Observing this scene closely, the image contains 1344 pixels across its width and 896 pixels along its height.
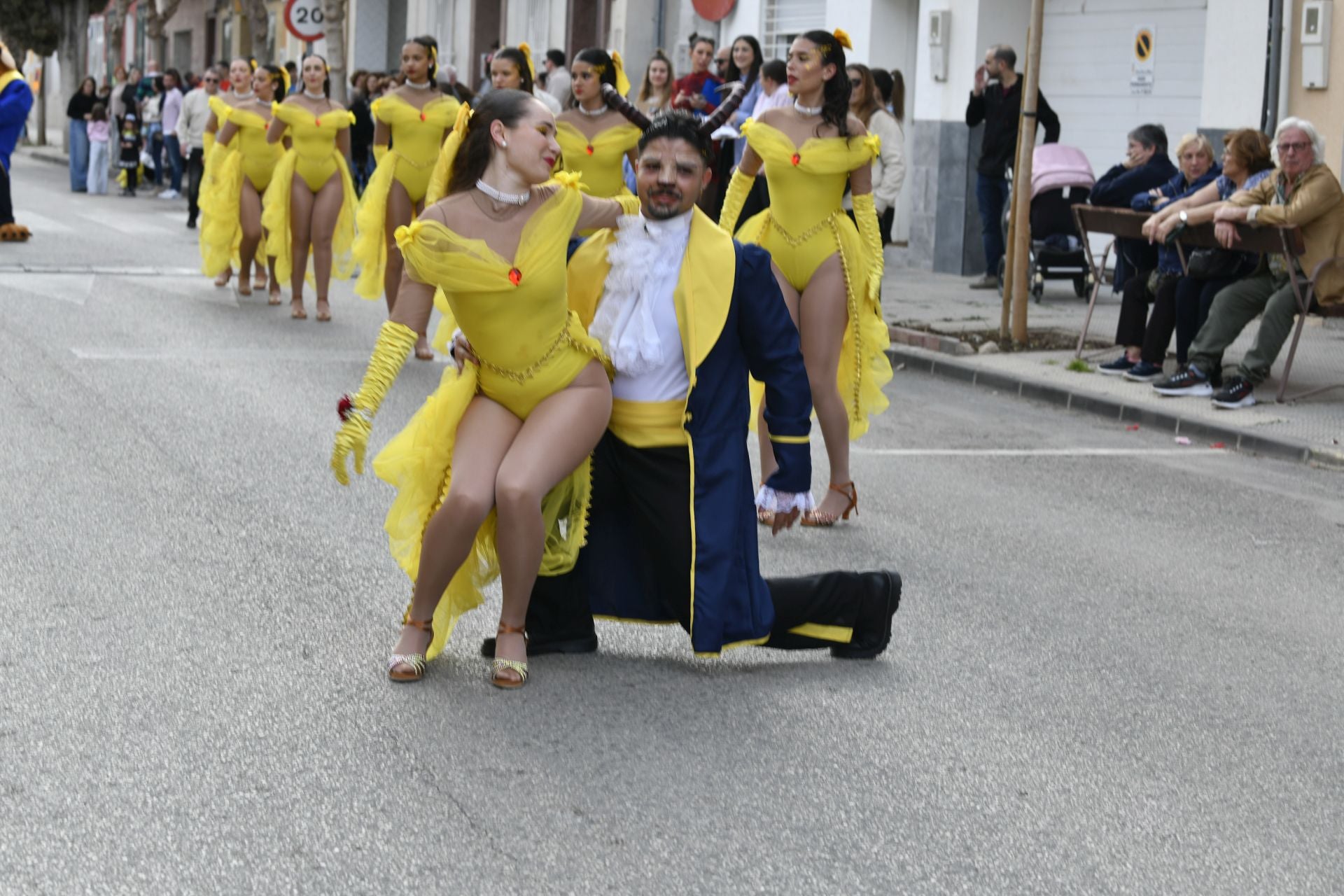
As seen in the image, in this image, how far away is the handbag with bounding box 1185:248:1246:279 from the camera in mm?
11664

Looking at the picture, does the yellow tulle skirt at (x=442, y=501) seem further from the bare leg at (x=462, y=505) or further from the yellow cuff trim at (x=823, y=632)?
the yellow cuff trim at (x=823, y=632)

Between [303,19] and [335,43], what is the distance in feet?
7.92

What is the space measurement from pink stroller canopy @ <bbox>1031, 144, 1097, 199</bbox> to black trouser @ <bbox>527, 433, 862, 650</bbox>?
10.6 metres

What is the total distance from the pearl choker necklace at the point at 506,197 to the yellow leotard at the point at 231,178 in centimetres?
919

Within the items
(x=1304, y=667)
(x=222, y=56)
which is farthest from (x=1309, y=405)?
(x=222, y=56)

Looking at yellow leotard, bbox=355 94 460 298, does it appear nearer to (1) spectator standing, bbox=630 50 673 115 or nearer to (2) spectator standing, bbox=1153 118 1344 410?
(1) spectator standing, bbox=630 50 673 115

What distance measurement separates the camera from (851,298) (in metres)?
7.81

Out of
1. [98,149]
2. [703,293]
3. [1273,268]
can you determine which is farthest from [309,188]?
[98,149]

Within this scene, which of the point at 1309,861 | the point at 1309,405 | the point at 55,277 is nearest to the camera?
the point at 1309,861

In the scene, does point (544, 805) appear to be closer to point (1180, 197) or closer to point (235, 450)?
point (235, 450)

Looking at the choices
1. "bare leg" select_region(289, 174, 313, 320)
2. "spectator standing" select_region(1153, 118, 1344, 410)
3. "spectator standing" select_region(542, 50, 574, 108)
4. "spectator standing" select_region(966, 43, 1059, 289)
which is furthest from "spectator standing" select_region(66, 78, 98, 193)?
"spectator standing" select_region(1153, 118, 1344, 410)

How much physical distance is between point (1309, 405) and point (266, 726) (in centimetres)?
784

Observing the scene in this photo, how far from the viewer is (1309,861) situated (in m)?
4.28

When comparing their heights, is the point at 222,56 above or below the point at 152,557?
above
